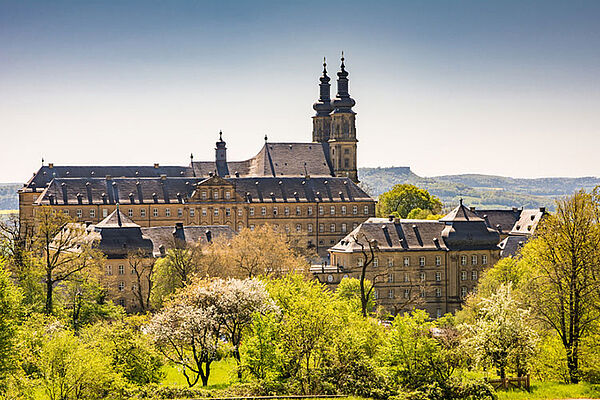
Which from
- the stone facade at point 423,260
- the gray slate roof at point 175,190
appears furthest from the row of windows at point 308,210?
the stone facade at point 423,260

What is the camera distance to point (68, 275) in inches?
2387

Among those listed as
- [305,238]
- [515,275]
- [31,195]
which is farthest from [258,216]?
[515,275]

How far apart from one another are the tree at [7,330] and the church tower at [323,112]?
102378 millimetres

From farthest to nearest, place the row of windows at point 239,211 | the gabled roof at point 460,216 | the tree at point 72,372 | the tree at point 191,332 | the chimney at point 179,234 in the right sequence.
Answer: the row of windows at point 239,211 → the gabled roof at point 460,216 → the chimney at point 179,234 → the tree at point 191,332 → the tree at point 72,372

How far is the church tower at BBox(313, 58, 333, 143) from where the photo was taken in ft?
464

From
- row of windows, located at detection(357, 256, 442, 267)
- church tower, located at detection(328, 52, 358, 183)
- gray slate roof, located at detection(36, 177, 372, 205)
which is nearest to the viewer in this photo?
row of windows, located at detection(357, 256, 442, 267)

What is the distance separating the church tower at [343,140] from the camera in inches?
5246

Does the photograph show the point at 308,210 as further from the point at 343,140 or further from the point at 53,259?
the point at 53,259

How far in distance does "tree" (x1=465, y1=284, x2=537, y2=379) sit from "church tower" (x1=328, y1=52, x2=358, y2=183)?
299ft

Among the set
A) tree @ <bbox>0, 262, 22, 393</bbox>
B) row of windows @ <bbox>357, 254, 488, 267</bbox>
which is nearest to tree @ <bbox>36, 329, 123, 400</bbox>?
tree @ <bbox>0, 262, 22, 393</bbox>

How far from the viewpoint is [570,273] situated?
4297cm

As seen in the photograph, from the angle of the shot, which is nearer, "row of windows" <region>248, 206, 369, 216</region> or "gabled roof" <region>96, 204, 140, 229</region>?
"gabled roof" <region>96, 204, 140, 229</region>

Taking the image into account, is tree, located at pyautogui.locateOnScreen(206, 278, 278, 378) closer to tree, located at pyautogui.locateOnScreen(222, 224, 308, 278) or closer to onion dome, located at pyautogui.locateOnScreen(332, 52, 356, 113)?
tree, located at pyautogui.locateOnScreen(222, 224, 308, 278)

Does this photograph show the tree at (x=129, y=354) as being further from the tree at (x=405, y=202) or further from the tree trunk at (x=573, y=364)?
the tree at (x=405, y=202)
